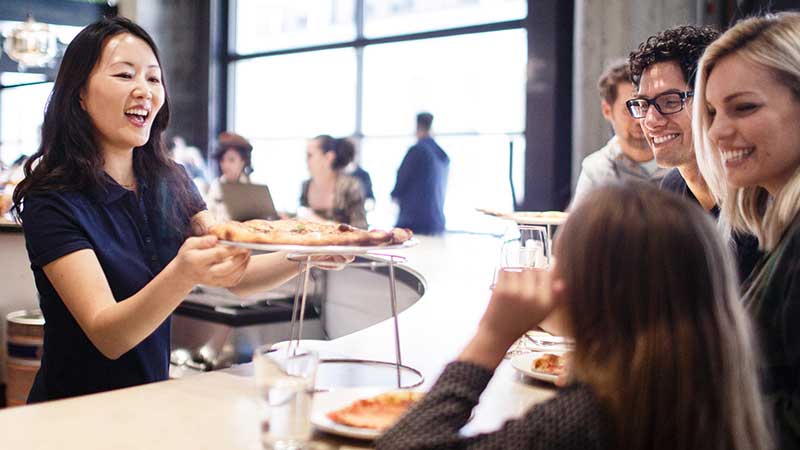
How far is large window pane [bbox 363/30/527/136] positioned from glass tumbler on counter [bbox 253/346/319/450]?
20.1 feet

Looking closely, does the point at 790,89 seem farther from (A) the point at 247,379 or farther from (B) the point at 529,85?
(B) the point at 529,85

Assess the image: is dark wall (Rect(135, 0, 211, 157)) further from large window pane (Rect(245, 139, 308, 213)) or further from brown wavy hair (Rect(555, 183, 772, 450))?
brown wavy hair (Rect(555, 183, 772, 450))

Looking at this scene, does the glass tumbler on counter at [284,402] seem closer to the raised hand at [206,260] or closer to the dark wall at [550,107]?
the raised hand at [206,260]

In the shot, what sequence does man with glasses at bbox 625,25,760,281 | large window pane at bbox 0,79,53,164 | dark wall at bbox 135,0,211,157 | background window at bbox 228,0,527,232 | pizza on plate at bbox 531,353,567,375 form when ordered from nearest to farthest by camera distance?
pizza on plate at bbox 531,353,567,375, man with glasses at bbox 625,25,760,281, background window at bbox 228,0,527,232, dark wall at bbox 135,0,211,157, large window pane at bbox 0,79,53,164

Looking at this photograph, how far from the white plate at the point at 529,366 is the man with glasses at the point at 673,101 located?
0.65 m

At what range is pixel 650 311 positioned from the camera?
90cm

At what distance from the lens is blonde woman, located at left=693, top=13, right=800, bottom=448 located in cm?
106

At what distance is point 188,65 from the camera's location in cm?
991

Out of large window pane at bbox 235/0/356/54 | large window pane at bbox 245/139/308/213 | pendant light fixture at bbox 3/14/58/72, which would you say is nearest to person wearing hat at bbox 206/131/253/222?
pendant light fixture at bbox 3/14/58/72

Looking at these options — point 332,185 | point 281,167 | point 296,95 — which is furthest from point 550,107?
point 281,167

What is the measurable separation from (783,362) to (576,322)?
34 centimetres

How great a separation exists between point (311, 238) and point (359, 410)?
34cm

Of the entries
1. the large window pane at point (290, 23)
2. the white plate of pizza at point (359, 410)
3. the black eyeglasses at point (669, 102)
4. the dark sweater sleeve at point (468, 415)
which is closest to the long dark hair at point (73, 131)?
the white plate of pizza at point (359, 410)

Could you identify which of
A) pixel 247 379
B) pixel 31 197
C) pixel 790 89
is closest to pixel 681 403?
pixel 790 89
